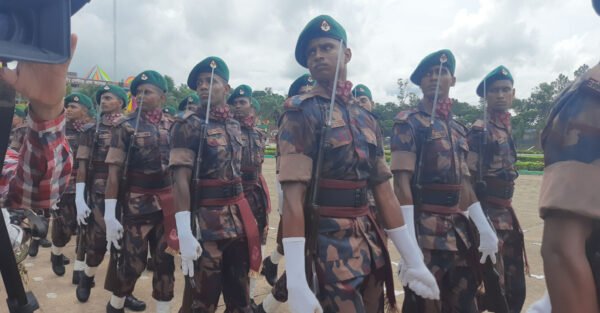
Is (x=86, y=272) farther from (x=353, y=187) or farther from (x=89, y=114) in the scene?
(x=353, y=187)

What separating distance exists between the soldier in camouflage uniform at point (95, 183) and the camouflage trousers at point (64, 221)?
2.59 ft

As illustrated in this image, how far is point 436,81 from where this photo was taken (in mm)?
3590

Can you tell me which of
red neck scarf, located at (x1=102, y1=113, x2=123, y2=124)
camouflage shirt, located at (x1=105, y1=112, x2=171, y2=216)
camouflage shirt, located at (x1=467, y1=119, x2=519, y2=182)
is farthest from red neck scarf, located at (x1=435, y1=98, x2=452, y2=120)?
red neck scarf, located at (x1=102, y1=113, x2=123, y2=124)

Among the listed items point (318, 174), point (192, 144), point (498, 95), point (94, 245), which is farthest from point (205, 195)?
point (498, 95)

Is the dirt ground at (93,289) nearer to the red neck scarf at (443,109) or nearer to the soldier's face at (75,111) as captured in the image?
the red neck scarf at (443,109)

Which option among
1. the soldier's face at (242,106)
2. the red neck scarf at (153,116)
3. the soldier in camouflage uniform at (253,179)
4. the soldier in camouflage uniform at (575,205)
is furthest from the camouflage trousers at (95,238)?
the soldier in camouflage uniform at (575,205)

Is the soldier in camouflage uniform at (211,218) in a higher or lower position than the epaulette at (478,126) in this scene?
lower

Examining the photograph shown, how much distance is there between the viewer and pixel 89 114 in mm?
6633

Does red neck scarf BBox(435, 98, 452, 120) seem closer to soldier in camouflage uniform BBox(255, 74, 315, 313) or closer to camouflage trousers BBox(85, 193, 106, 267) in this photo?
soldier in camouflage uniform BBox(255, 74, 315, 313)

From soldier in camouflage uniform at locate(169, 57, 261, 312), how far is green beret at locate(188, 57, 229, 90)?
0.31 metres

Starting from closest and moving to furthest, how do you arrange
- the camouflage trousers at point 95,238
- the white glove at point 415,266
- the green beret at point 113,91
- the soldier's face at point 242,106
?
the white glove at point 415,266, the camouflage trousers at point 95,238, the green beret at point 113,91, the soldier's face at point 242,106

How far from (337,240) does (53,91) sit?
1544mm

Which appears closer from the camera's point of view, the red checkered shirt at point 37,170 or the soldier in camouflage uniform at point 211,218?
the red checkered shirt at point 37,170

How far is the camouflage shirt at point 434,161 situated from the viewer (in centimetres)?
313
